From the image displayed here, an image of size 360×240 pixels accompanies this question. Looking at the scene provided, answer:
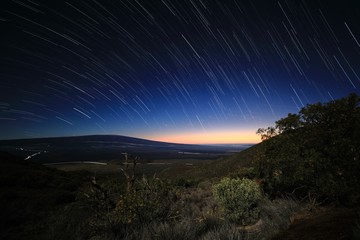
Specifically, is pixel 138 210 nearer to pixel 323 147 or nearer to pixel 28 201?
pixel 323 147

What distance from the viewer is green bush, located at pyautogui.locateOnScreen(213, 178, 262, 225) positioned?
1230 cm

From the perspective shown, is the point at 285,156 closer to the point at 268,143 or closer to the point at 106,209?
the point at 268,143

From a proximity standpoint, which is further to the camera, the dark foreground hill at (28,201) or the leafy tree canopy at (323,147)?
the dark foreground hill at (28,201)

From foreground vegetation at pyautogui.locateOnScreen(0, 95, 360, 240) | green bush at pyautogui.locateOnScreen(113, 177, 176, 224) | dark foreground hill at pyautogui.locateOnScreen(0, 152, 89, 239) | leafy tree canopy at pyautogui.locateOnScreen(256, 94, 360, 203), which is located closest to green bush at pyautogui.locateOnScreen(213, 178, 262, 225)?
foreground vegetation at pyautogui.locateOnScreen(0, 95, 360, 240)

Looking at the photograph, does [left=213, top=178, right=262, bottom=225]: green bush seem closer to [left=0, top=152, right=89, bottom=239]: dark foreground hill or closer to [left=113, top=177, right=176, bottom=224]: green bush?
[left=113, top=177, right=176, bottom=224]: green bush

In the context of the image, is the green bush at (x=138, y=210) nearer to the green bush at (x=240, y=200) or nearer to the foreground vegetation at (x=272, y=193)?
the foreground vegetation at (x=272, y=193)

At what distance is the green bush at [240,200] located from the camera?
1230 cm

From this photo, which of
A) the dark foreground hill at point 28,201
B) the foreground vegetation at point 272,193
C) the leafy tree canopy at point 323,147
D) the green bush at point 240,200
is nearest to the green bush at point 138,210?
the foreground vegetation at point 272,193

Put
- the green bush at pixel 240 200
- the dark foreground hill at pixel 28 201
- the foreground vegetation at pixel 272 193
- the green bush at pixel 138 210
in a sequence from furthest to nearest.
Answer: the dark foreground hill at pixel 28 201 → the green bush at pixel 240 200 → the green bush at pixel 138 210 → the foreground vegetation at pixel 272 193

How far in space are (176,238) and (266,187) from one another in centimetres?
1005

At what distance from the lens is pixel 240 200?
12.7 metres

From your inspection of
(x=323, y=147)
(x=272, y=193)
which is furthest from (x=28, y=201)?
(x=323, y=147)

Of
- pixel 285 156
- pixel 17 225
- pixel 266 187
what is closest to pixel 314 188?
pixel 285 156

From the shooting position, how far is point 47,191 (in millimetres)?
27828
